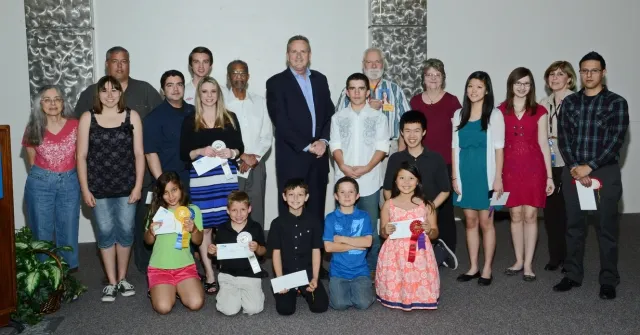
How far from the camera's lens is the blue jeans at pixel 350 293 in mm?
3752

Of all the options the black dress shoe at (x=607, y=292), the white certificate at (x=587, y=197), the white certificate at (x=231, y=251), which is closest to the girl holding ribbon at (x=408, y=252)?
the white certificate at (x=231, y=251)

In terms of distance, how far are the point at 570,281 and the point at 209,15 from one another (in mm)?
4142

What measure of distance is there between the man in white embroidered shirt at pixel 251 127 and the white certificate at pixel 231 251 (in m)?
0.92

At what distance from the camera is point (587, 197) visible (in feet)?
12.9

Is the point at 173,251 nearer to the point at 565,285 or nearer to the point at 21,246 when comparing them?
the point at 21,246

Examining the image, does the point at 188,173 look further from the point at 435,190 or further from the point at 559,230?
the point at 559,230

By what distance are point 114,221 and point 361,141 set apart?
5.97ft

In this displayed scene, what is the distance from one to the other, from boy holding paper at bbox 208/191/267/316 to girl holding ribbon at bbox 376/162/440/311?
0.79 metres

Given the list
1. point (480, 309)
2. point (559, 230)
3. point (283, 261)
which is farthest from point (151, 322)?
point (559, 230)

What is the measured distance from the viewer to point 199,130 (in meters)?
4.16

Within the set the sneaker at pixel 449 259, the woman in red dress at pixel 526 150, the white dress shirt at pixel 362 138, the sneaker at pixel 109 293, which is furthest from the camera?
the sneaker at pixel 449 259

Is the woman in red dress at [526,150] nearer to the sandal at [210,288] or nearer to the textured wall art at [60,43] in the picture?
the sandal at [210,288]

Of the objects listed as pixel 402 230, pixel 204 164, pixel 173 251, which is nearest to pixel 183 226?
pixel 173 251

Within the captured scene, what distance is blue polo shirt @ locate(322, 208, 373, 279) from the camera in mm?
3915
